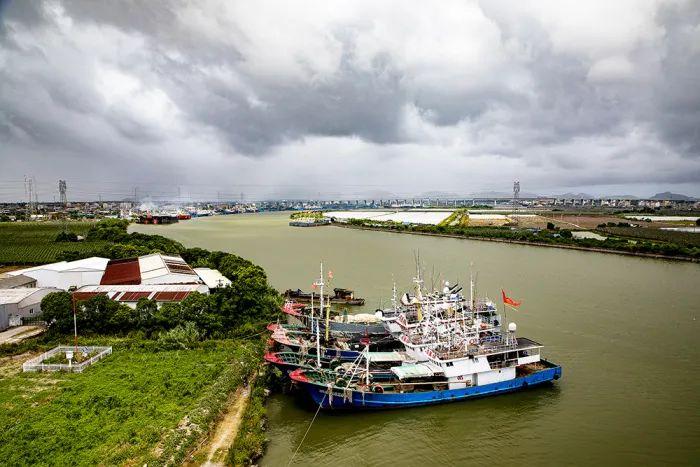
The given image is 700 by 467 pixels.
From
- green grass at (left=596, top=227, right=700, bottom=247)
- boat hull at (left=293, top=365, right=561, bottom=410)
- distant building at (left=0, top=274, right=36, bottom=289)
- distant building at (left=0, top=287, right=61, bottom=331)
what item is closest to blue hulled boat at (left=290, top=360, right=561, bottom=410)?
boat hull at (left=293, top=365, right=561, bottom=410)

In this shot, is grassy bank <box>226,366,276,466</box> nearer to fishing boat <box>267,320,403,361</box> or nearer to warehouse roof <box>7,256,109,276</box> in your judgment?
fishing boat <box>267,320,403,361</box>

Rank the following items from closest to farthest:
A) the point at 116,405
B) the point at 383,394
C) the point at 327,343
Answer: the point at 116,405, the point at 383,394, the point at 327,343

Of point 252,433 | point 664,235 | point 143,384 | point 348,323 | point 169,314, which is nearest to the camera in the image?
point 252,433

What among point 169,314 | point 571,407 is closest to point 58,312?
point 169,314

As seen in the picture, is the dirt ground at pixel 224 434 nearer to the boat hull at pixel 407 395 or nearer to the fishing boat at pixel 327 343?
the boat hull at pixel 407 395

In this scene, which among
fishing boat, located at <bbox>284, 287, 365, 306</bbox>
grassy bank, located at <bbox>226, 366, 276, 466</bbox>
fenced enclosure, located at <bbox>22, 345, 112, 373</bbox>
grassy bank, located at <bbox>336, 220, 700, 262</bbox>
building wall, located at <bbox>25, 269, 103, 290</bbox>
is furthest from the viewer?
grassy bank, located at <bbox>336, 220, 700, 262</bbox>

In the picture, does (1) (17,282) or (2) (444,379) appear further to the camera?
(1) (17,282)

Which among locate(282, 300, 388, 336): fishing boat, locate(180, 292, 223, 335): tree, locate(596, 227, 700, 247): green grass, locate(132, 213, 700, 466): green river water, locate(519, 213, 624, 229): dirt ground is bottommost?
locate(132, 213, 700, 466): green river water

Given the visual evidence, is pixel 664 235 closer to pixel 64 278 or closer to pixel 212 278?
pixel 212 278
